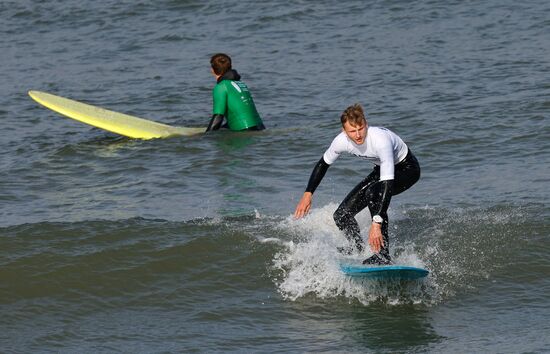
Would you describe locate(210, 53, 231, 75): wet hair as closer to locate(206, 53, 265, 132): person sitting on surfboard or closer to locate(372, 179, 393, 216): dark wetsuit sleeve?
locate(206, 53, 265, 132): person sitting on surfboard

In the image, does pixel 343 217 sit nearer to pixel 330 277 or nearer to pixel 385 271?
pixel 330 277

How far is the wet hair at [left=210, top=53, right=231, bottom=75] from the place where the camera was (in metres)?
13.7

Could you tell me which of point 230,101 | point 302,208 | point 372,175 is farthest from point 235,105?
point 302,208

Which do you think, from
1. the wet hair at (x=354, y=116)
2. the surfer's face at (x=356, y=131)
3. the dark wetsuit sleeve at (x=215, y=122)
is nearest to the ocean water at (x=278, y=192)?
the dark wetsuit sleeve at (x=215, y=122)

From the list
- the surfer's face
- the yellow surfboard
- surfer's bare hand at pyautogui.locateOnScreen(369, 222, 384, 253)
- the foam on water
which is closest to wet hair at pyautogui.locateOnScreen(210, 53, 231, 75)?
the yellow surfboard

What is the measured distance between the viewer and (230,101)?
1430cm

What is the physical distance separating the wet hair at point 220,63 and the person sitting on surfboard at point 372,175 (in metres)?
5.25

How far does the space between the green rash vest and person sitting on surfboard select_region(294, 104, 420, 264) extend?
17.9 feet

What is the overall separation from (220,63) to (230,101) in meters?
0.68

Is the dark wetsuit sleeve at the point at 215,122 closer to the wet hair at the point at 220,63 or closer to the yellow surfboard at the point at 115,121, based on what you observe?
the yellow surfboard at the point at 115,121

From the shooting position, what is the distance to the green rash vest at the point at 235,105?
14.1 metres

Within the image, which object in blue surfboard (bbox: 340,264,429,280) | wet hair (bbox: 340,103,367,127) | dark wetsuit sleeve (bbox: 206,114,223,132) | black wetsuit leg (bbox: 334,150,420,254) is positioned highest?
wet hair (bbox: 340,103,367,127)

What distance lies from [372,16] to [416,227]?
12.3m

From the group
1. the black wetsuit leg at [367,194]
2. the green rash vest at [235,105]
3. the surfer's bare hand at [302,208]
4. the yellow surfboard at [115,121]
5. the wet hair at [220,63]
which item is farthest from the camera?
the yellow surfboard at [115,121]
